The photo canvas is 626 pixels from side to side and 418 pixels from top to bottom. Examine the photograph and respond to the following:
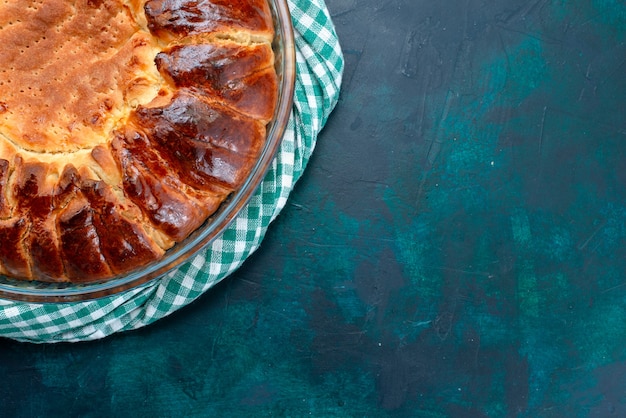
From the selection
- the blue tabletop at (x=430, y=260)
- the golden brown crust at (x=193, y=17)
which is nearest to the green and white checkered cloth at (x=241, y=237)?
the blue tabletop at (x=430, y=260)

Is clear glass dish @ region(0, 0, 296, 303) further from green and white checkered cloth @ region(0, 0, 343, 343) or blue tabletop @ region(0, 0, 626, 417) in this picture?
blue tabletop @ region(0, 0, 626, 417)

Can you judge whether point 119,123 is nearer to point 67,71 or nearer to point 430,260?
point 67,71

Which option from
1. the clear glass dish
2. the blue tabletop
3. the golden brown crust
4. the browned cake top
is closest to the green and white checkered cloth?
the blue tabletop

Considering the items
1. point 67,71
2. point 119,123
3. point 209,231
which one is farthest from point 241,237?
point 67,71

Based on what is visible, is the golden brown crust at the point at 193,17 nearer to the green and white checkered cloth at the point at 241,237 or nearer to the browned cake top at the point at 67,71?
the browned cake top at the point at 67,71

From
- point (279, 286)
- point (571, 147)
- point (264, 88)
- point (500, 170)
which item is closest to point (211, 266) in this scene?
point (279, 286)

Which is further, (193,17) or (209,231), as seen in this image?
(209,231)
